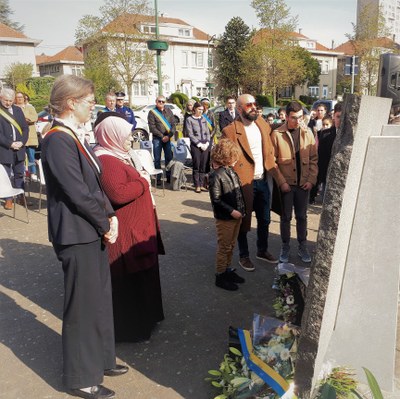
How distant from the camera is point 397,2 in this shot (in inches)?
3196

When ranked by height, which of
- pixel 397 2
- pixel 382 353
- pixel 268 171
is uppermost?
pixel 397 2

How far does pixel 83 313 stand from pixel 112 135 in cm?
127

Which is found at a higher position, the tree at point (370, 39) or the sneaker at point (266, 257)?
the tree at point (370, 39)

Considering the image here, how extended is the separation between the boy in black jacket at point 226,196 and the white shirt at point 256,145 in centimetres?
49

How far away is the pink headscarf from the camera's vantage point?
2955mm

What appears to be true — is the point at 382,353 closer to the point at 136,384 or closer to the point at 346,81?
the point at 136,384

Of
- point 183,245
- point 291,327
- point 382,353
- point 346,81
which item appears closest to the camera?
point 382,353

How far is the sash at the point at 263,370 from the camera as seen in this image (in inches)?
92.2

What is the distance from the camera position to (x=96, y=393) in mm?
2732

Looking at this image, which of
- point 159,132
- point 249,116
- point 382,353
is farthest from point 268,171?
point 159,132

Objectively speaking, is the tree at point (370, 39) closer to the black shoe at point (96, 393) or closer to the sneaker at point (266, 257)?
the sneaker at point (266, 257)

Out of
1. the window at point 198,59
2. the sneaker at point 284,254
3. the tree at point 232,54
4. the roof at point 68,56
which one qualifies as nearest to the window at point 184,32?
the window at point 198,59

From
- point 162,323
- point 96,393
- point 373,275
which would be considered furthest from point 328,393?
point 162,323

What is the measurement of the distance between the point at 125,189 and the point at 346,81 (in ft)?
129
